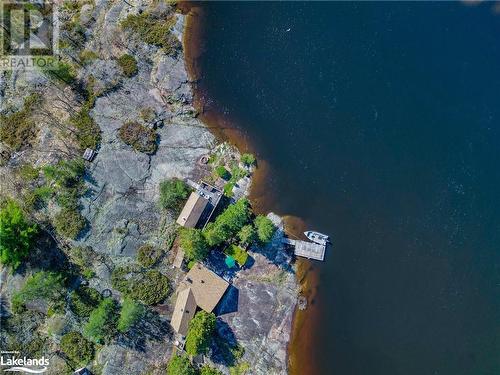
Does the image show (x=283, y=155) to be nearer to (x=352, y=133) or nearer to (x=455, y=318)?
(x=352, y=133)

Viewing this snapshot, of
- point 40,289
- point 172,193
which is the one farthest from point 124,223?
point 40,289

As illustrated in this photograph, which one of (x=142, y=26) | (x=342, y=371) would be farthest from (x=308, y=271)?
(x=142, y=26)

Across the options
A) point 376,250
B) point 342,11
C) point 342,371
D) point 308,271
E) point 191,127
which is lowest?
point 342,371

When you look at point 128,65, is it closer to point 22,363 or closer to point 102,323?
point 102,323

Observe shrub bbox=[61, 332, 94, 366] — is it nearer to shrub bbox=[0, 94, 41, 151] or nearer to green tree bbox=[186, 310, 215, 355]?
green tree bbox=[186, 310, 215, 355]

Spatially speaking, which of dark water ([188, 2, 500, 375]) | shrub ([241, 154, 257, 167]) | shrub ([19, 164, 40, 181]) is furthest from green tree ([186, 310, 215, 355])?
shrub ([19, 164, 40, 181])
